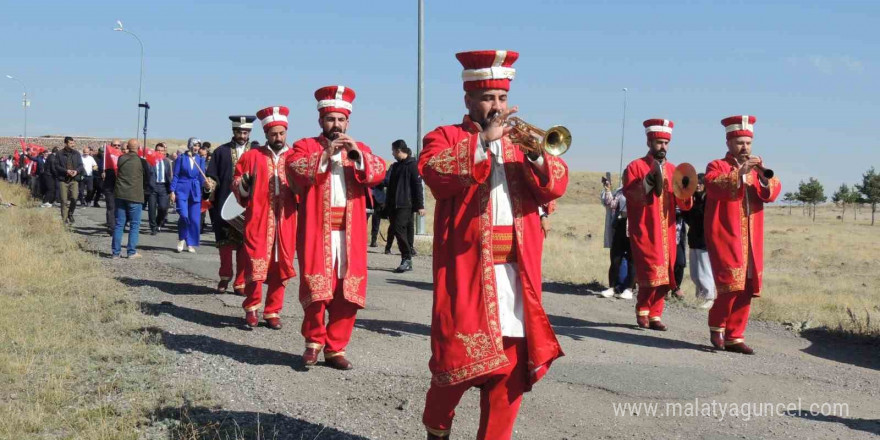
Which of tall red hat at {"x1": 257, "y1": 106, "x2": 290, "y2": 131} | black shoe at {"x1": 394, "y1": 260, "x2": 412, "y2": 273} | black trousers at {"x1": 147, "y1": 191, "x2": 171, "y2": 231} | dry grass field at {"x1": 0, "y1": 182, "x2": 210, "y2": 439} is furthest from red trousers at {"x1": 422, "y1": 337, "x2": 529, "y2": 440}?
black trousers at {"x1": 147, "y1": 191, "x2": 171, "y2": 231}

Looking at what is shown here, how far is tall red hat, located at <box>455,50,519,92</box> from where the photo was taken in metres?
4.28

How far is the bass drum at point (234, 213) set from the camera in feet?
28.2

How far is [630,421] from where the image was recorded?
584 cm

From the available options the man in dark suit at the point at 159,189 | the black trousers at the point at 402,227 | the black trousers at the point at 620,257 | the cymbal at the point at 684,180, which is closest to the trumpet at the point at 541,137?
the cymbal at the point at 684,180

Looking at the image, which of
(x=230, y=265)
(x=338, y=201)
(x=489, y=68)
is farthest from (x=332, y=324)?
(x=230, y=265)

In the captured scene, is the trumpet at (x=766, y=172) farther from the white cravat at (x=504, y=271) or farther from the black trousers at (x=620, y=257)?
the white cravat at (x=504, y=271)

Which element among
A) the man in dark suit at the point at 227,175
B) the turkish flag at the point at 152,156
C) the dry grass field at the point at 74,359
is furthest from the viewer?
the turkish flag at the point at 152,156

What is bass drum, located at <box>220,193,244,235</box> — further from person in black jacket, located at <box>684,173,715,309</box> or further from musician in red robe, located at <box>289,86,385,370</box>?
person in black jacket, located at <box>684,173,715,309</box>

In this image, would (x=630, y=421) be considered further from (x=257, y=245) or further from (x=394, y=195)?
(x=394, y=195)

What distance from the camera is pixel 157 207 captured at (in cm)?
1827

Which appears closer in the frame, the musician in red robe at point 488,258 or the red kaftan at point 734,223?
the musician in red robe at point 488,258

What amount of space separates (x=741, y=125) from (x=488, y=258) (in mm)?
4925

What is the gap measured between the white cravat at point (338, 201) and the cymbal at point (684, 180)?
12.5 ft

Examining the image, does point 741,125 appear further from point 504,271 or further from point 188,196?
point 188,196
